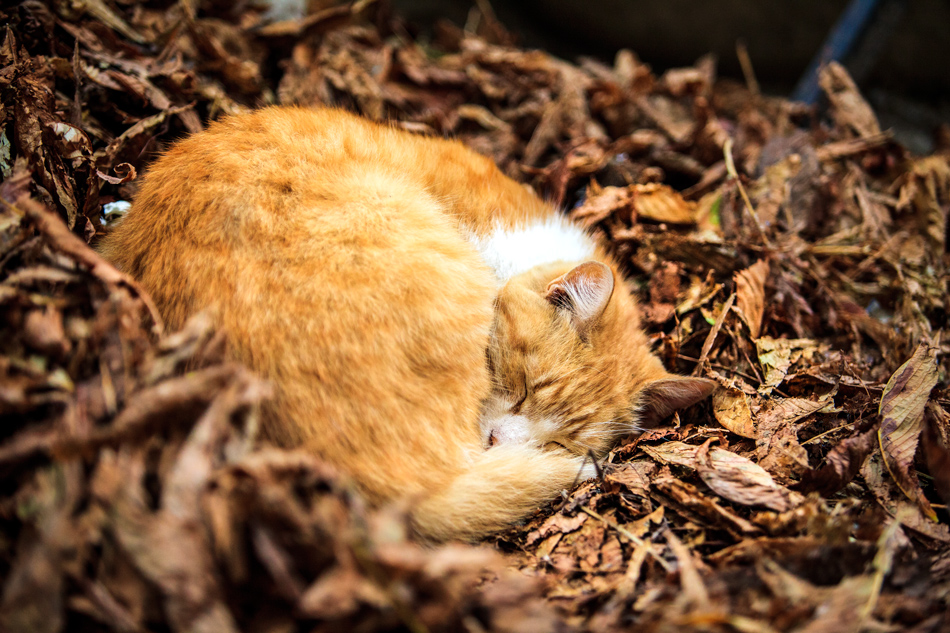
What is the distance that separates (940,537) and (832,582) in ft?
1.78

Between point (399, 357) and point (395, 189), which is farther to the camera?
point (395, 189)

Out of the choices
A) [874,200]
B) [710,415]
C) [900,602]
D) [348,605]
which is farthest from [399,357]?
[874,200]

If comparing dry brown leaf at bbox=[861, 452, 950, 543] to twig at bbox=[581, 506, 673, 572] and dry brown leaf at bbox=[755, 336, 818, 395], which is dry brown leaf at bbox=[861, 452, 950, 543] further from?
twig at bbox=[581, 506, 673, 572]

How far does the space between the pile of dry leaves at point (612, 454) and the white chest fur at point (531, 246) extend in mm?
277

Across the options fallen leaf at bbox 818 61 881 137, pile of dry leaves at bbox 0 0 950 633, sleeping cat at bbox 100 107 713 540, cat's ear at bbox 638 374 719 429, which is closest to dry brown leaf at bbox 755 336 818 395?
pile of dry leaves at bbox 0 0 950 633

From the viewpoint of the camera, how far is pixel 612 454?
2.18m

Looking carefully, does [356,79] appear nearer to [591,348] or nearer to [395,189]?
[395,189]

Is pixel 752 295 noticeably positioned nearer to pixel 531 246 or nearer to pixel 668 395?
pixel 668 395

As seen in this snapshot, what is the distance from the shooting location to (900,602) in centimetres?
144

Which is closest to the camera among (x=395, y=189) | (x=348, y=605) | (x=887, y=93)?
(x=348, y=605)

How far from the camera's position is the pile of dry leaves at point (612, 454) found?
3.98 feet

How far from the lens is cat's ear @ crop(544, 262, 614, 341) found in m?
2.19

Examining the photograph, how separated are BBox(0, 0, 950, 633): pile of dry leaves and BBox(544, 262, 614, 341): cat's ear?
0.53 meters

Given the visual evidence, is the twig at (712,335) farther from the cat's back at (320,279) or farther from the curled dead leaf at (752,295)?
the cat's back at (320,279)
